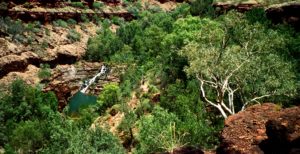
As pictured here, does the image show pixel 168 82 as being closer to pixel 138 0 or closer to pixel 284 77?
pixel 284 77

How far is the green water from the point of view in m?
77.1

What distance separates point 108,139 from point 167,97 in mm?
16930

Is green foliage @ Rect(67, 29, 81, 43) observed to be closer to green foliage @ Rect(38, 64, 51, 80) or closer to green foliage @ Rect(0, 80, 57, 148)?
green foliage @ Rect(38, 64, 51, 80)

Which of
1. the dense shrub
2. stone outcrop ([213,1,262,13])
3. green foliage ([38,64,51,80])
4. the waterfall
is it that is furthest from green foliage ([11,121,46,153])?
the dense shrub

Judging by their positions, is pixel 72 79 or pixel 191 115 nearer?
pixel 191 115

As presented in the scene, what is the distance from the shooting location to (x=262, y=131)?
824 inches

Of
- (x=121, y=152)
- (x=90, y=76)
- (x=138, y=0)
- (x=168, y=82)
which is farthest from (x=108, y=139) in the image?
(x=138, y=0)

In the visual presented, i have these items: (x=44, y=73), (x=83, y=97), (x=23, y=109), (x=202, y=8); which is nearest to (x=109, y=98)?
(x=83, y=97)

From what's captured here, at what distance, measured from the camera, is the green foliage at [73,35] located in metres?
111

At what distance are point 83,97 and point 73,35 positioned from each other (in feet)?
115

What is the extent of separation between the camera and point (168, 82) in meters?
66.3

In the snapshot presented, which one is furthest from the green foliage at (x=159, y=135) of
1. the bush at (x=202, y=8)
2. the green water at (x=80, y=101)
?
the bush at (x=202, y=8)

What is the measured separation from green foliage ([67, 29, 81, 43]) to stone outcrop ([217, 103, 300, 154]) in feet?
307

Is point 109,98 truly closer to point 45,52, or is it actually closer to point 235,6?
point 45,52
